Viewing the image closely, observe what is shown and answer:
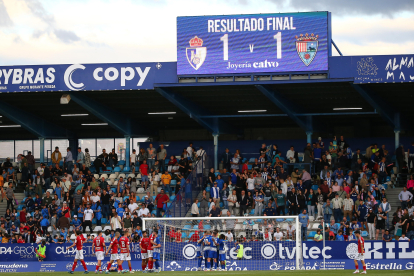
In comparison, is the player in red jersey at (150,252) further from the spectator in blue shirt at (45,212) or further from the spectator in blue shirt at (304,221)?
the spectator in blue shirt at (45,212)

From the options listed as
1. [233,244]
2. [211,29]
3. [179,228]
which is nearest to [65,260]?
[179,228]

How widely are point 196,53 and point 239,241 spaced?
9387 mm

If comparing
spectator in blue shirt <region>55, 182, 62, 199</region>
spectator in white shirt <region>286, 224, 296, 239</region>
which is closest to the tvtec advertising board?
spectator in white shirt <region>286, 224, 296, 239</region>

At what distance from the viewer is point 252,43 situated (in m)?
27.9

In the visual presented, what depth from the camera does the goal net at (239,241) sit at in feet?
78.3

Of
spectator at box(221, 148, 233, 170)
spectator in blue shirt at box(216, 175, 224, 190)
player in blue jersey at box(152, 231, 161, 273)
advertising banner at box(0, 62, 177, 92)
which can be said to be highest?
advertising banner at box(0, 62, 177, 92)

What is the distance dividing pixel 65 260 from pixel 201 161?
347 inches

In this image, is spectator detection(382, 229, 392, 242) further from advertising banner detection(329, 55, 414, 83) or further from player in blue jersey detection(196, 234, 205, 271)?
player in blue jersey detection(196, 234, 205, 271)

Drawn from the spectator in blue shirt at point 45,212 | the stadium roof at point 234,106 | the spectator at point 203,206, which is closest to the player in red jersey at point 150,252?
the spectator at point 203,206

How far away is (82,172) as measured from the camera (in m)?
31.7

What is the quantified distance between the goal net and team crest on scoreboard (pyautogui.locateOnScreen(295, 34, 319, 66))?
25.1 feet

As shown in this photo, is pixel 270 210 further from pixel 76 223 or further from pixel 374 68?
pixel 76 223

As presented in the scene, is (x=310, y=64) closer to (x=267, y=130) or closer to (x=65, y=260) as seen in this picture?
(x=267, y=130)

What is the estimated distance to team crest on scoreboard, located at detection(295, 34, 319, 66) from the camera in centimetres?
2728
